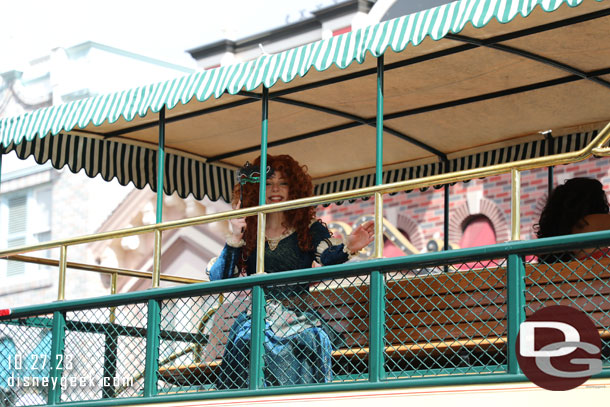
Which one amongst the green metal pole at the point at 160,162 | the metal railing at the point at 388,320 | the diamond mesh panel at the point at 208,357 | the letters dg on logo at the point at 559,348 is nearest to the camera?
the letters dg on logo at the point at 559,348

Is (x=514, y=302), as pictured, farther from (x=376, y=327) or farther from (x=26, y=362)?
(x=26, y=362)

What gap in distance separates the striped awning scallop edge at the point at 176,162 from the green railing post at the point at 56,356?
161 cm

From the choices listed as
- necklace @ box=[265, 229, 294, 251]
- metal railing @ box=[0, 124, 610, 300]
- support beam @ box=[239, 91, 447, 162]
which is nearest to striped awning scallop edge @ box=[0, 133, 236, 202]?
support beam @ box=[239, 91, 447, 162]

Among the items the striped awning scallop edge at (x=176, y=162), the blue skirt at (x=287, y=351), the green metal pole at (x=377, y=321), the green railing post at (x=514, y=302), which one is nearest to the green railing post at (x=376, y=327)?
the green metal pole at (x=377, y=321)

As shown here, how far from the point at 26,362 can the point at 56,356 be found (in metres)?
0.55

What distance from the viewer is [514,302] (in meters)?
5.97

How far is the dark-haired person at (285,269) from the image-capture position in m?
6.96

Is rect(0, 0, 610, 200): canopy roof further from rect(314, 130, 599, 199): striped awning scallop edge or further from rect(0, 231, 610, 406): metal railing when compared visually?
rect(0, 231, 610, 406): metal railing

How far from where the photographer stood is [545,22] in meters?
6.96

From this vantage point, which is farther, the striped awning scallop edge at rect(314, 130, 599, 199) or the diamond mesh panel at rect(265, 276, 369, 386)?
the striped awning scallop edge at rect(314, 130, 599, 199)

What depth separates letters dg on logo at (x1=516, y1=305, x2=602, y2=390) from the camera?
18.7 feet

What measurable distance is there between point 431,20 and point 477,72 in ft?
5.29

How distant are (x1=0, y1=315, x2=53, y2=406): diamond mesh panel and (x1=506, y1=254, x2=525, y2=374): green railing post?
13.1 ft

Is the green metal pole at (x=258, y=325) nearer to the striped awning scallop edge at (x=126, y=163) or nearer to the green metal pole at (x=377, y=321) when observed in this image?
the green metal pole at (x=377, y=321)
